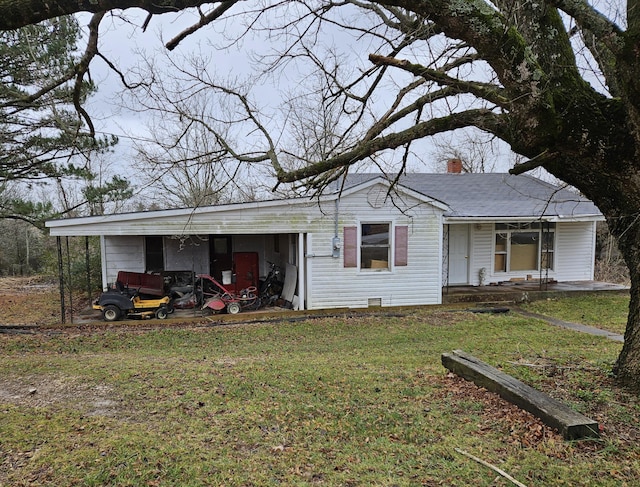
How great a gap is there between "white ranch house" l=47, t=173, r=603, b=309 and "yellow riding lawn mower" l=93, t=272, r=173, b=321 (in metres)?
1.65

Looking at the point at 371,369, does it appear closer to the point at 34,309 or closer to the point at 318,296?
the point at 318,296

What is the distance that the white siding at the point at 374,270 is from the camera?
11.8 meters

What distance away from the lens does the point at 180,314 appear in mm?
11633

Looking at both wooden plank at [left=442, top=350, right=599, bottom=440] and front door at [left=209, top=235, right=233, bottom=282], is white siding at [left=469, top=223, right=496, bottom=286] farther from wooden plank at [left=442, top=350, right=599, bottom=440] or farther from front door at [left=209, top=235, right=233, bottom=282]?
wooden plank at [left=442, top=350, right=599, bottom=440]

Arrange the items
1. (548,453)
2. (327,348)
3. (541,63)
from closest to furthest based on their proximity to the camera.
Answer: (548,453) → (541,63) → (327,348)

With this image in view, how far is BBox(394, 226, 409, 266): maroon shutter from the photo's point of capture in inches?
481

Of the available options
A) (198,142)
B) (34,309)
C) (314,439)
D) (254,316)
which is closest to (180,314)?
(254,316)

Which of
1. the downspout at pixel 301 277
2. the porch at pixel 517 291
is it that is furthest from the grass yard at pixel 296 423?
the porch at pixel 517 291

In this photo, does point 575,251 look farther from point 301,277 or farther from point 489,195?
point 301,277

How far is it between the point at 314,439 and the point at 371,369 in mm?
2536

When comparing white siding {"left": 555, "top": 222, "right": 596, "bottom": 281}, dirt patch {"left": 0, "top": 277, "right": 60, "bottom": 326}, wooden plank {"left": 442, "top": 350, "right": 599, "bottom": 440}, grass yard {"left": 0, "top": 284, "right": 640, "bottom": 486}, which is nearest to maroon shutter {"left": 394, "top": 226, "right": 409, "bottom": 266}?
grass yard {"left": 0, "top": 284, "right": 640, "bottom": 486}

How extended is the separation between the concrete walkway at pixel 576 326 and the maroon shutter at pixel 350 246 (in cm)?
483

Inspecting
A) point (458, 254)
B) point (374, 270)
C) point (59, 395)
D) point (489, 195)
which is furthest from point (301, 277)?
point (489, 195)

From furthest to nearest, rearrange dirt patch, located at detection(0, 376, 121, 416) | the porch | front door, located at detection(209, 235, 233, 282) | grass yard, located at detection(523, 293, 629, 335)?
front door, located at detection(209, 235, 233, 282) → the porch → grass yard, located at detection(523, 293, 629, 335) → dirt patch, located at detection(0, 376, 121, 416)
